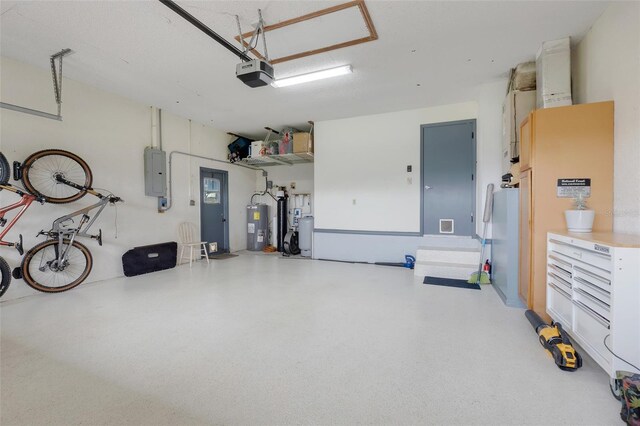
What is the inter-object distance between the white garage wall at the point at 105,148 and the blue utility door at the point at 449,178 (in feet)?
16.4

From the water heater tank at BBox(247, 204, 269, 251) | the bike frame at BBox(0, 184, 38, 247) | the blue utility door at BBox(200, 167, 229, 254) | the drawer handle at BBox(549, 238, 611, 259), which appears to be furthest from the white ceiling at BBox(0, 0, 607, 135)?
the water heater tank at BBox(247, 204, 269, 251)

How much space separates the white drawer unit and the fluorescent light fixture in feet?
10.2

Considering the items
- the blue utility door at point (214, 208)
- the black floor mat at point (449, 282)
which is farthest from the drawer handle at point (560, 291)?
the blue utility door at point (214, 208)

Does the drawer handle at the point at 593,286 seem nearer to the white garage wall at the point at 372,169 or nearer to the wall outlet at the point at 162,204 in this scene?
the white garage wall at the point at 372,169

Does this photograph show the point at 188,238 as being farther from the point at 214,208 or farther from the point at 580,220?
the point at 580,220

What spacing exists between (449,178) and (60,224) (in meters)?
6.33

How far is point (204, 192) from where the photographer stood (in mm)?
6699

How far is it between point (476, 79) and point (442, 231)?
103 inches

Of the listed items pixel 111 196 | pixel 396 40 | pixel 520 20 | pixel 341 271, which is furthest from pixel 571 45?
pixel 111 196

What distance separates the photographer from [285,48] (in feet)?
11.0

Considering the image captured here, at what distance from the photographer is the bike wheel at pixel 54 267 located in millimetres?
3645

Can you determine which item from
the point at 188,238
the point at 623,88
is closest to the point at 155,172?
the point at 188,238

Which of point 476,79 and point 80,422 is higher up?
point 476,79

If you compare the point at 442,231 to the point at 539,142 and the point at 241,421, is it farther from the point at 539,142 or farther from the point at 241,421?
the point at 241,421
